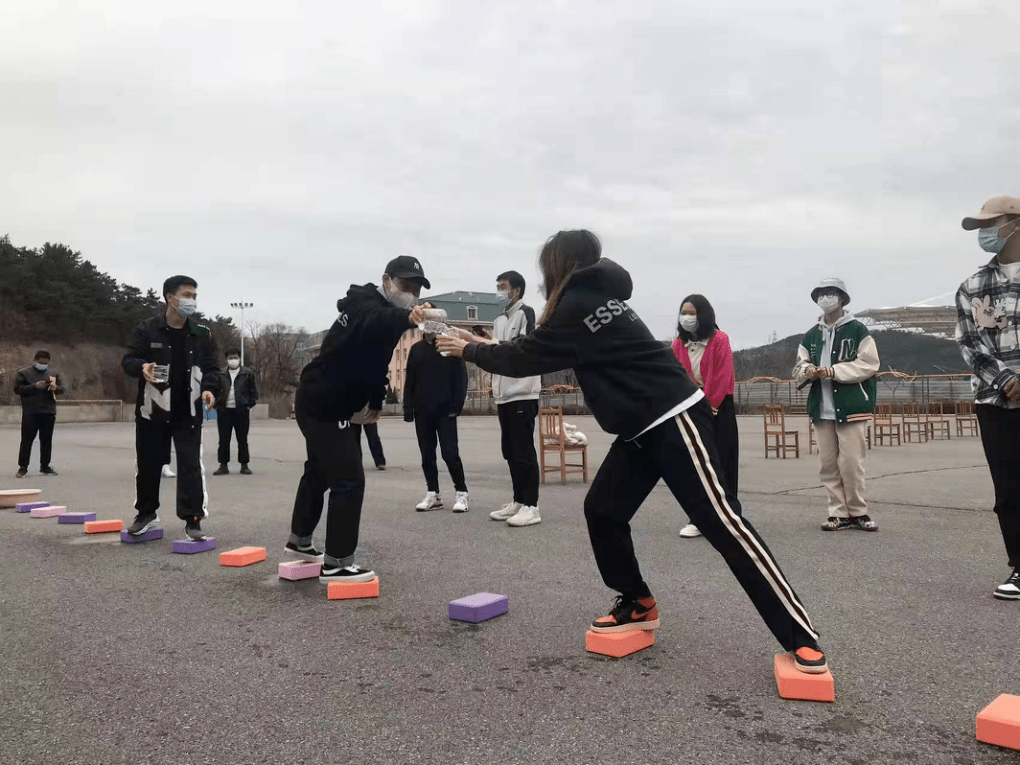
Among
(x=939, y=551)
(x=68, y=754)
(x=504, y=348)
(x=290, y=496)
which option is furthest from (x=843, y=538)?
(x=290, y=496)

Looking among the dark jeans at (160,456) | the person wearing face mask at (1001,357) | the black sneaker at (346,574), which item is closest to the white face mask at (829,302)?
the person wearing face mask at (1001,357)

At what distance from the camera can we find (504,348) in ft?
11.6

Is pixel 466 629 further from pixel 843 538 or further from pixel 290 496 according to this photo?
pixel 290 496

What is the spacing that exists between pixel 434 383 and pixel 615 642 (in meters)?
5.03

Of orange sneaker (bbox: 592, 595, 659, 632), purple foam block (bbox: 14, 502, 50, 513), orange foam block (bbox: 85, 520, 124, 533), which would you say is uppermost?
orange sneaker (bbox: 592, 595, 659, 632)

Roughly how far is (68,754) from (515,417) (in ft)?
17.0

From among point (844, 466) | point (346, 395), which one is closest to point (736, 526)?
point (346, 395)

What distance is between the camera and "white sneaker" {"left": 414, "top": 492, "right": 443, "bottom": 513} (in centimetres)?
795

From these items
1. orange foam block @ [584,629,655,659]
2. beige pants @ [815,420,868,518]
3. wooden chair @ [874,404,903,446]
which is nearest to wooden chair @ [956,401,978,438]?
wooden chair @ [874,404,903,446]

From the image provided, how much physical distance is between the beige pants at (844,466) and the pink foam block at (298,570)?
4172 mm

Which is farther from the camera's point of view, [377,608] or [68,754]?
[377,608]

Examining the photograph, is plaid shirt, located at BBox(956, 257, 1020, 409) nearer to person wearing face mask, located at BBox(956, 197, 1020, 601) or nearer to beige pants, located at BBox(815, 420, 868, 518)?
person wearing face mask, located at BBox(956, 197, 1020, 601)

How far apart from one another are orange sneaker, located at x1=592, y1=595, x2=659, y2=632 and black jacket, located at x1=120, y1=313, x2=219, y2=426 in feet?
13.6

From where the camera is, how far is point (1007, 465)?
4.43 m
